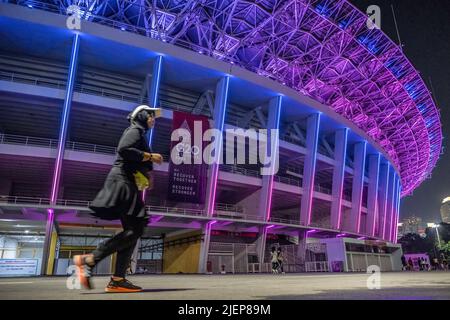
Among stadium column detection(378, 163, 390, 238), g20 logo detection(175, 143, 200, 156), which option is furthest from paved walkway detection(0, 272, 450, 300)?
stadium column detection(378, 163, 390, 238)

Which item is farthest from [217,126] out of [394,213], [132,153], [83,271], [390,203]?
[394,213]

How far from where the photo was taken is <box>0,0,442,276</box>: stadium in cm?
2261

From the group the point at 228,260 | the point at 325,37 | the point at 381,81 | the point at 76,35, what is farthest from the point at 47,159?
the point at 381,81

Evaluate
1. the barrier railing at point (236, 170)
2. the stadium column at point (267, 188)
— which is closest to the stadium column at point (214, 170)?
the barrier railing at point (236, 170)

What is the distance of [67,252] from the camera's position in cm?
3444

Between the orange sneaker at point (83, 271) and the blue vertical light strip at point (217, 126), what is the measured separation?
21218 mm

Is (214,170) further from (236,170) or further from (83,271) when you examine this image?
(83,271)

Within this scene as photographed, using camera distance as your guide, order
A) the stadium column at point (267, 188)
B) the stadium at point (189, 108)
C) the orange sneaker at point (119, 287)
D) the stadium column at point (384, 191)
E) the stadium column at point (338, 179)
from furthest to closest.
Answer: the stadium column at point (384, 191) → the stadium column at point (338, 179) → the stadium column at point (267, 188) → the stadium at point (189, 108) → the orange sneaker at point (119, 287)

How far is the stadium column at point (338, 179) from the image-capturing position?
109 ft

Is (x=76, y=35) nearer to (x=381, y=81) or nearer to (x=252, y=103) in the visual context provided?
(x=252, y=103)

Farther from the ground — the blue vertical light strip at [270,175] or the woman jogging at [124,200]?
the blue vertical light strip at [270,175]

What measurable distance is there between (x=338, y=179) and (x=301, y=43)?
13.9 m

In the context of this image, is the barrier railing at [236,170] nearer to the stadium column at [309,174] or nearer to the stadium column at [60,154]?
the stadium column at [309,174]

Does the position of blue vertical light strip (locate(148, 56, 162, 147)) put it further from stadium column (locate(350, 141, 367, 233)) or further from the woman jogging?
stadium column (locate(350, 141, 367, 233))
